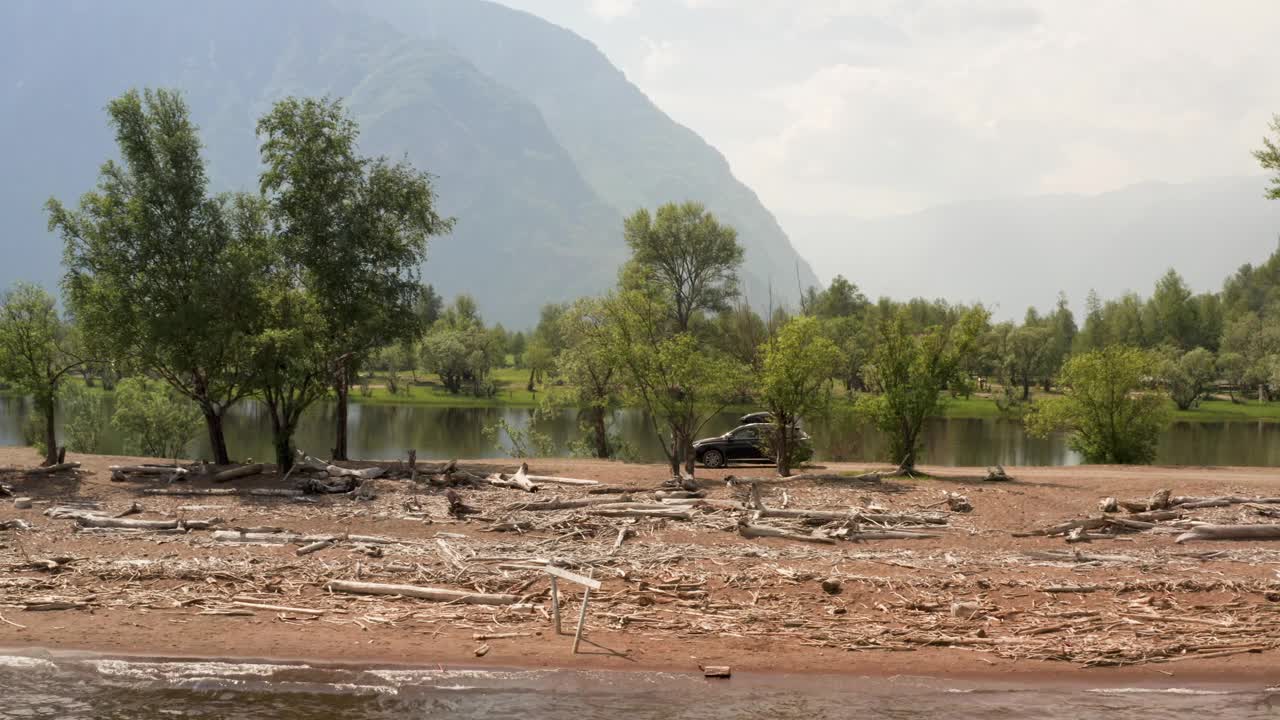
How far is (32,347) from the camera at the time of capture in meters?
28.0

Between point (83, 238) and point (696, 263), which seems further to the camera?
point (696, 263)

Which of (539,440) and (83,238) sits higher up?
(83,238)

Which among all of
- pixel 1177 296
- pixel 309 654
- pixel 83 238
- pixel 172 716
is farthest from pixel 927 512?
pixel 1177 296

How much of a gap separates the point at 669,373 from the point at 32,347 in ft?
66.1

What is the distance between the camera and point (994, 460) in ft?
155

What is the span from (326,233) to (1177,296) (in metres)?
113

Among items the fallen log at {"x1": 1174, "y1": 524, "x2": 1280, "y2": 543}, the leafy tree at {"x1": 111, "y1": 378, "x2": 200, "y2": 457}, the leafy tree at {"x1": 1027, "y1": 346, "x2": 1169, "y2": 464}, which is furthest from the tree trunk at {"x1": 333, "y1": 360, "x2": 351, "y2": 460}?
the leafy tree at {"x1": 1027, "y1": 346, "x2": 1169, "y2": 464}

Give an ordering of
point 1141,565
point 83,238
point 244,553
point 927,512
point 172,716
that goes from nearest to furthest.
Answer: point 172,716, point 1141,565, point 244,553, point 927,512, point 83,238

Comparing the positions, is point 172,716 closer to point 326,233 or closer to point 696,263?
point 326,233

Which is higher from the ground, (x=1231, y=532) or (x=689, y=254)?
(x=689, y=254)

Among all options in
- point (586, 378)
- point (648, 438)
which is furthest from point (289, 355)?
point (648, 438)

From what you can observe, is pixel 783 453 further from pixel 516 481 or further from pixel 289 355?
pixel 289 355

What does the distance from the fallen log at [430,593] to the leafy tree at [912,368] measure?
16.5m

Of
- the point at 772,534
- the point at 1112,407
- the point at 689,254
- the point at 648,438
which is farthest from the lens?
the point at 689,254
